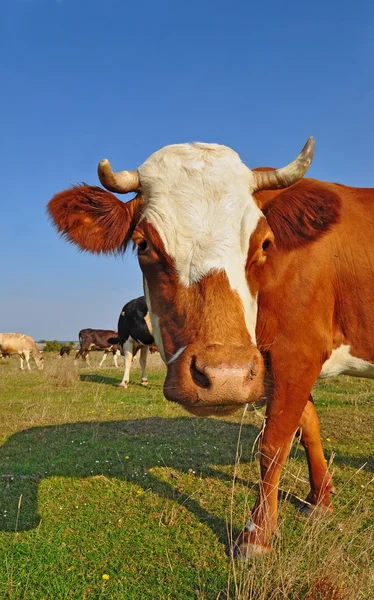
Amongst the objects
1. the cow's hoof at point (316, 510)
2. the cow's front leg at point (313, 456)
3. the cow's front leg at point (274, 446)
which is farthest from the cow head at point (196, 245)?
the cow's front leg at point (313, 456)

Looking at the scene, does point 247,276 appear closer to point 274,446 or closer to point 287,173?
point 287,173

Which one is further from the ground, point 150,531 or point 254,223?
point 254,223

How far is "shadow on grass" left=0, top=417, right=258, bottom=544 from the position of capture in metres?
4.80

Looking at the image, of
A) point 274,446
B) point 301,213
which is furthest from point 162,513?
point 301,213

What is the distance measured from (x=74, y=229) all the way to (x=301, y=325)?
7.25 feet

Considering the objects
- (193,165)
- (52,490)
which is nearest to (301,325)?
(193,165)

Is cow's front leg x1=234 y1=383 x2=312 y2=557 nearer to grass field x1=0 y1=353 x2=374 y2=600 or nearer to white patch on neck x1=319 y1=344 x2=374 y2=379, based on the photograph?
grass field x1=0 y1=353 x2=374 y2=600

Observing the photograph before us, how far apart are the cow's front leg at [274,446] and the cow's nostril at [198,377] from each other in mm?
1526

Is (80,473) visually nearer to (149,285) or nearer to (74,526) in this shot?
(74,526)

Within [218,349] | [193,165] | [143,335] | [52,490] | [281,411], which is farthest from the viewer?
[143,335]

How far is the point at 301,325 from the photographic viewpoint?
4277mm

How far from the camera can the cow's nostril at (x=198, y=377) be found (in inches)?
106

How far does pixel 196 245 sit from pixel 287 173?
1.26m

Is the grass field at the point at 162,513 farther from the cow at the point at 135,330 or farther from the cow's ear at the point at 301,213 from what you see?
the cow at the point at 135,330
